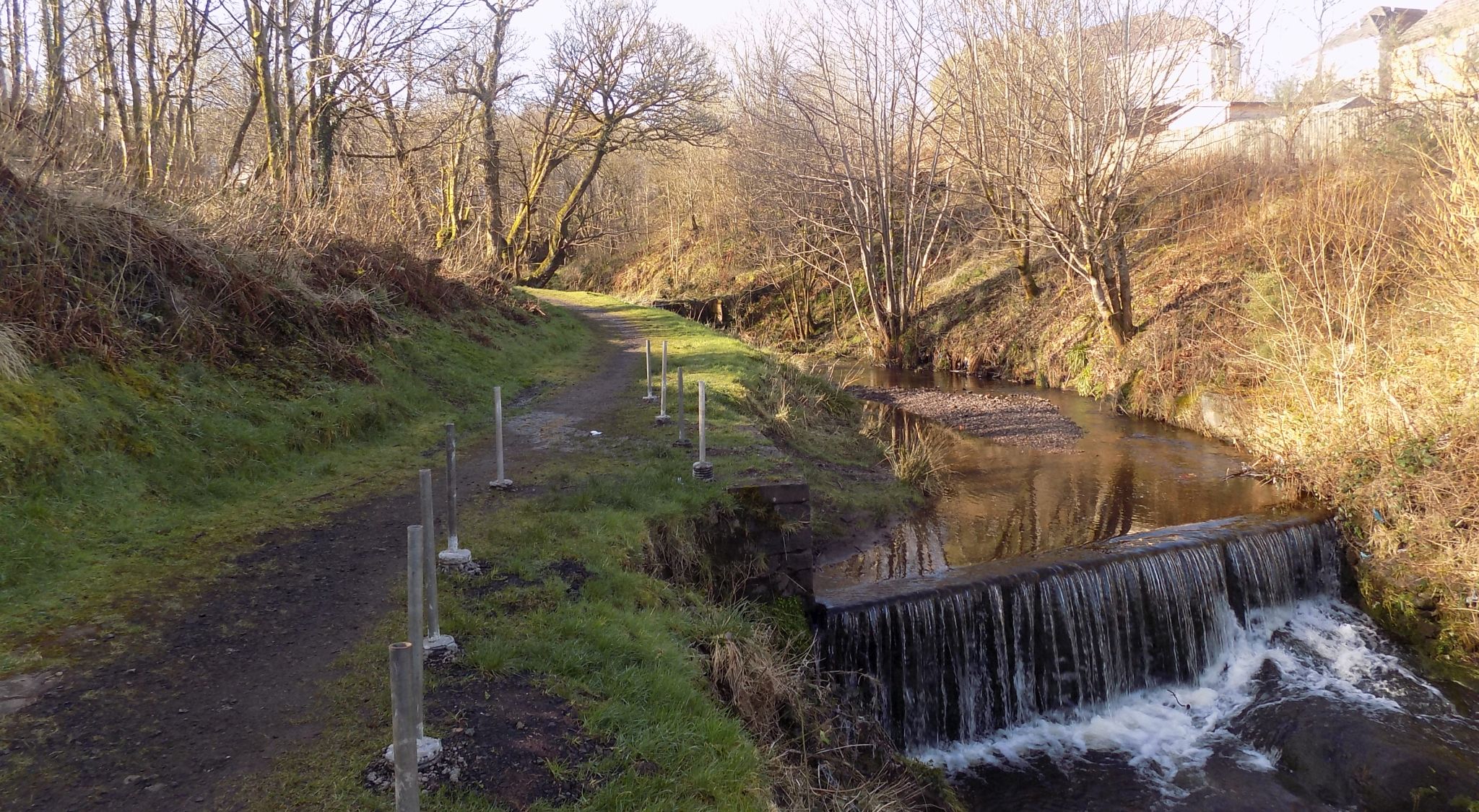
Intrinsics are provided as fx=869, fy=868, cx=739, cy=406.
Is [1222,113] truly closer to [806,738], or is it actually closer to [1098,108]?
[1098,108]

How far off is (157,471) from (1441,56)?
63.4 feet

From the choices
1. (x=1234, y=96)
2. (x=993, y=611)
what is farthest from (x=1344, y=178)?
(x=993, y=611)

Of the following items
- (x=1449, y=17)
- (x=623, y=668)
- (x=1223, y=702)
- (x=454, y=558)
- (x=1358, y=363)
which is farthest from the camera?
(x=1449, y=17)

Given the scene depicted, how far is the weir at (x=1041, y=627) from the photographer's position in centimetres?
793

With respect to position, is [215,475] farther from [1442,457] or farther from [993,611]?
[1442,457]

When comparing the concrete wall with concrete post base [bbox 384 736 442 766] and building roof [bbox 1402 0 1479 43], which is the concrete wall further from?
building roof [bbox 1402 0 1479 43]

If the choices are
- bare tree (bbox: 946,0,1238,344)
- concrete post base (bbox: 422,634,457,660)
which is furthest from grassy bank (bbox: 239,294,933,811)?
bare tree (bbox: 946,0,1238,344)

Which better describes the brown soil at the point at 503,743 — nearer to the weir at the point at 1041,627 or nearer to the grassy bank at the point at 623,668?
the grassy bank at the point at 623,668

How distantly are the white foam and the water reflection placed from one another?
1.74m

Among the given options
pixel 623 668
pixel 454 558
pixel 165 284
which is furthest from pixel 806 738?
pixel 165 284

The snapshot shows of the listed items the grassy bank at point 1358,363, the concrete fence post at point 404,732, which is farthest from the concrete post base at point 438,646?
the grassy bank at point 1358,363

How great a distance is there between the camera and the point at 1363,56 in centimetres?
4788

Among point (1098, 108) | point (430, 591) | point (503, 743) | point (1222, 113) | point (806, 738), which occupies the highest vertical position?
point (1222, 113)

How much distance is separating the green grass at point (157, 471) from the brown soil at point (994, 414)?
10.0 meters
